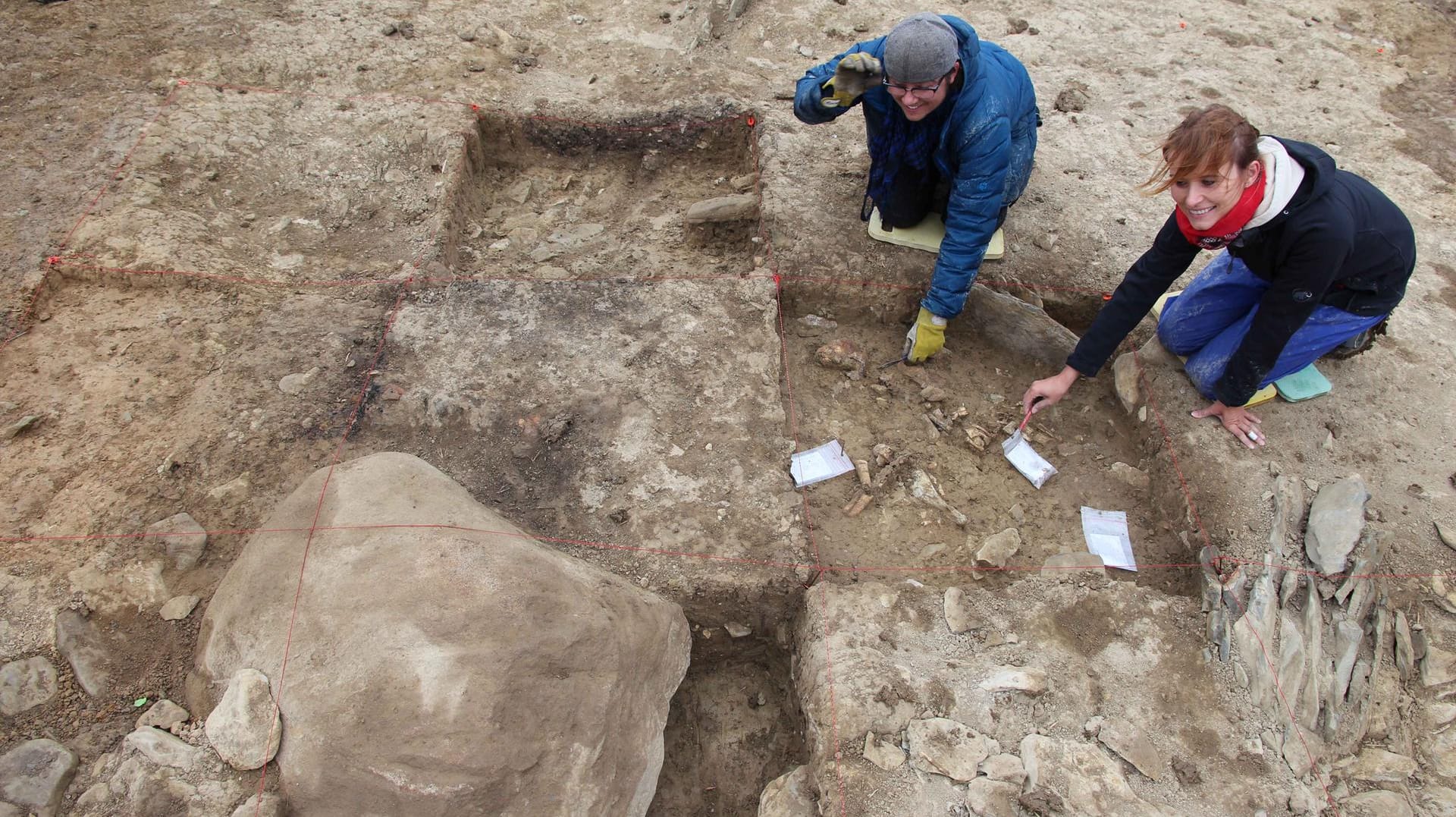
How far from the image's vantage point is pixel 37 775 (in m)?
1.92

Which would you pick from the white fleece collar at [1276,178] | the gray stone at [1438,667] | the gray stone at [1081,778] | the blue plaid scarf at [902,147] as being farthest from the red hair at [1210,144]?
the gray stone at [1438,667]

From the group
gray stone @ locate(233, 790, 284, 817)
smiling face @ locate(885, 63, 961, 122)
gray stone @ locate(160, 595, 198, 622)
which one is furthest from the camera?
smiling face @ locate(885, 63, 961, 122)

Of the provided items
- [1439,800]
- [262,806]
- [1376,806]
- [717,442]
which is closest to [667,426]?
[717,442]

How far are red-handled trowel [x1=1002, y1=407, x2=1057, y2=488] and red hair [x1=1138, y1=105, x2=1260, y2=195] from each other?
4.02ft

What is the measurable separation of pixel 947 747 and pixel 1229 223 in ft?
5.85

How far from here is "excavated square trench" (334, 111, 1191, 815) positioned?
257 centimetres

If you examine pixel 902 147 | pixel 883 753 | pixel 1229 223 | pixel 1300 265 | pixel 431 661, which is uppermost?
pixel 1229 223

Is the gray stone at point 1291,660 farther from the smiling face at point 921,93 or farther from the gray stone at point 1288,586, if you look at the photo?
the smiling face at point 921,93

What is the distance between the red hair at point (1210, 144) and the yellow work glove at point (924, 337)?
1224 millimetres

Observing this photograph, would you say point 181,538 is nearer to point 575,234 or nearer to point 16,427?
point 16,427

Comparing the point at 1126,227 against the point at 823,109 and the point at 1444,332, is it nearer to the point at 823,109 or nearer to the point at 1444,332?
the point at 1444,332

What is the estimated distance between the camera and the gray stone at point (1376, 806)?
6.90 ft

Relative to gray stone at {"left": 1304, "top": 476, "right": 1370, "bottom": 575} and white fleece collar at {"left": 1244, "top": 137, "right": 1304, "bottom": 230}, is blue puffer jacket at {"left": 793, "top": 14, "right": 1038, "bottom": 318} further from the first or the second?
gray stone at {"left": 1304, "top": 476, "right": 1370, "bottom": 575}

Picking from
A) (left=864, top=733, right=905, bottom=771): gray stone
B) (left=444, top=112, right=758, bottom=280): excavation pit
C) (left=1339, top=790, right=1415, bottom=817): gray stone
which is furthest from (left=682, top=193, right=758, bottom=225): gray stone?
(left=1339, top=790, right=1415, bottom=817): gray stone
